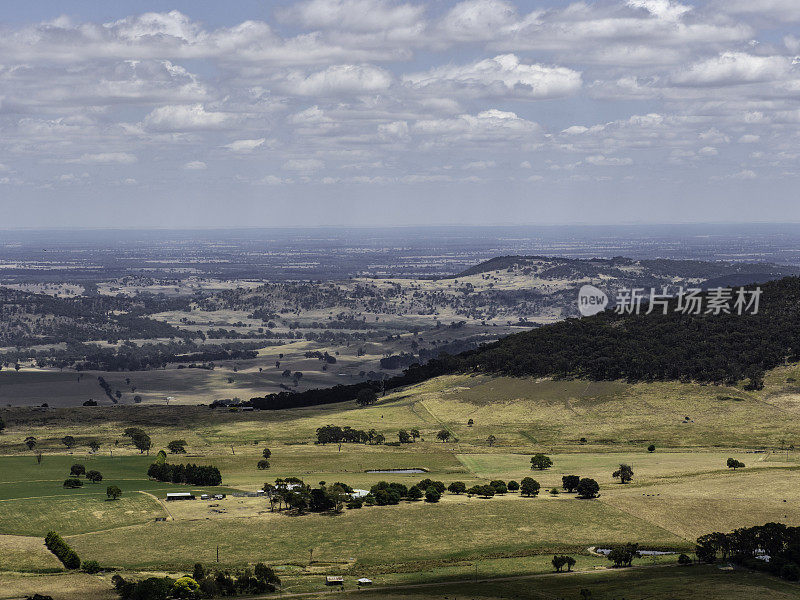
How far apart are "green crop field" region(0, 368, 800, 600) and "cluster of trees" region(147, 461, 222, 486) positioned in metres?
1.78

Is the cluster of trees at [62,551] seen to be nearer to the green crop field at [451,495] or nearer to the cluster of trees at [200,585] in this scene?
the green crop field at [451,495]

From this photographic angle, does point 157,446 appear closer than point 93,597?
No

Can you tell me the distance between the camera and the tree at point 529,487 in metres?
120

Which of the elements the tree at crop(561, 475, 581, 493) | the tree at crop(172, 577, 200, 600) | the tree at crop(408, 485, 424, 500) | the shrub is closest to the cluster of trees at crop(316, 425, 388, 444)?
the tree at crop(408, 485, 424, 500)

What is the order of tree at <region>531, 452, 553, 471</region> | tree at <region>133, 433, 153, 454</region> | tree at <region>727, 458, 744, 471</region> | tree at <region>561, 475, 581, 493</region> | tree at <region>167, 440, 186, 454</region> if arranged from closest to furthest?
tree at <region>561, 475, 581, 493</region>, tree at <region>727, 458, 744, 471</region>, tree at <region>531, 452, 553, 471</region>, tree at <region>167, 440, 186, 454</region>, tree at <region>133, 433, 153, 454</region>

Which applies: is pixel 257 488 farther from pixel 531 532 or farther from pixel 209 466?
pixel 531 532

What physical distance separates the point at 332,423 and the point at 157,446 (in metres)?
36.8

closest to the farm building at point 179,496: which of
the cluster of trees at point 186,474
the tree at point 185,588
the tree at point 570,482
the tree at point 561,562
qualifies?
the cluster of trees at point 186,474

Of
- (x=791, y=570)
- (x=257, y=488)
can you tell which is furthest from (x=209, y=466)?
(x=791, y=570)

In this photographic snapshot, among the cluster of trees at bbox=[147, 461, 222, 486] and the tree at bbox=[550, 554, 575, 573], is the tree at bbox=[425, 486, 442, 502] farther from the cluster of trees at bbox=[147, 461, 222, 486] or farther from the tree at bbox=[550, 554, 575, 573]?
the cluster of trees at bbox=[147, 461, 222, 486]

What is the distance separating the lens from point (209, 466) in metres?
135

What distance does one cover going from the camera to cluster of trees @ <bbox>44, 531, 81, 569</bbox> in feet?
301

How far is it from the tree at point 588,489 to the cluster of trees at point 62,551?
57.4 metres

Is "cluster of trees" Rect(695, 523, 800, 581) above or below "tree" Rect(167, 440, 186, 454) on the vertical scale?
above
